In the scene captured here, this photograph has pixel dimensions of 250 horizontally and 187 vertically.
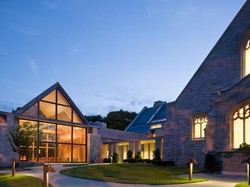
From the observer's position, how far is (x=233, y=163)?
2355 cm

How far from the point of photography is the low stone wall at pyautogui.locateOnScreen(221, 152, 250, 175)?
22812 mm

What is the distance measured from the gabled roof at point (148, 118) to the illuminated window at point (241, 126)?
31049 mm

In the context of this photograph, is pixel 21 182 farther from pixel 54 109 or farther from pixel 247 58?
pixel 54 109

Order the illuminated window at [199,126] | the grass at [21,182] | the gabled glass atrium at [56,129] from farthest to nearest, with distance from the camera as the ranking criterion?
1. the gabled glass atrium at [56,129]
2. the illuminated window at [199,126]
3. the grass at [21,182]

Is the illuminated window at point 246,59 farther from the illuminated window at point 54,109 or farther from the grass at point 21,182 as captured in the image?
the illuminated window at point 54,109

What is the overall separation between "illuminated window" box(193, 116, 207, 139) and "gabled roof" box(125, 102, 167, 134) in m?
23.2

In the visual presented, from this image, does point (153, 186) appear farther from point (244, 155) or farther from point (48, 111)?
point (48, 111)

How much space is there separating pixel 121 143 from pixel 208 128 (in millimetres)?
25282

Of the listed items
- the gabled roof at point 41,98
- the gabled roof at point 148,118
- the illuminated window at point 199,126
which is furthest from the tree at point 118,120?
the illuminated window at point 199,126

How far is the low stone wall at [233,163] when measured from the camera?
22.8 meters

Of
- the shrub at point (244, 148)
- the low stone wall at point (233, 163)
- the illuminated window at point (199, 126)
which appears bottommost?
the low stone wall at point (233, 163)

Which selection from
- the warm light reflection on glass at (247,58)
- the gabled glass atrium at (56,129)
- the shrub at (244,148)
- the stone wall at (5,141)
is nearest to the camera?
the shrub at (244,148)

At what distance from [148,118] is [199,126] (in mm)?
29377

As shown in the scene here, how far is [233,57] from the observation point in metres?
29.8
